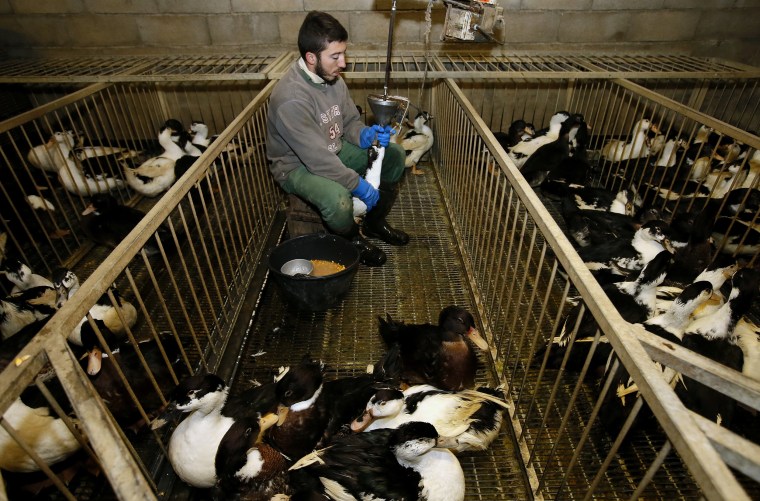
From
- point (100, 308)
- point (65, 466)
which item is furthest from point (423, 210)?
point (65, 466)

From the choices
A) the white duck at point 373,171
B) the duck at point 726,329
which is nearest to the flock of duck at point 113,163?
the white duck at point 373,171

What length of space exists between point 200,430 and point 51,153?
14.8 feet

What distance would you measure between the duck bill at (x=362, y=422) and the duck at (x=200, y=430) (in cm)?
42

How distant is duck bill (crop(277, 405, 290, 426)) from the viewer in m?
2.07

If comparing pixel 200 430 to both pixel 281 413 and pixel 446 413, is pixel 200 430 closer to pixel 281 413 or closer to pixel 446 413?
pixel 281 413

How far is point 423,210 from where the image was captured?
14.5 feet

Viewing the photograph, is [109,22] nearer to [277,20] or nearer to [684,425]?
[277,20]

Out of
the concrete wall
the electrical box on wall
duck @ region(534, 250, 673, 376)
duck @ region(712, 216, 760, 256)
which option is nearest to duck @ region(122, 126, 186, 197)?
the concrete wall

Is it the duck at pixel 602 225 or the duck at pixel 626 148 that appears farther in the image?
the duck at pixel 626 148

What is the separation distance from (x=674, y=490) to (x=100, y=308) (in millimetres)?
3544

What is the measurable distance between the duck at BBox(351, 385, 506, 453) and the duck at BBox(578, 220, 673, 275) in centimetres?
178

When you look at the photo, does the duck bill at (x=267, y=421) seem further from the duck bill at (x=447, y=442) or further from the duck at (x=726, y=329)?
the duck at (x=726, y=329)

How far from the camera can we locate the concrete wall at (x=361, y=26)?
516 centimetres

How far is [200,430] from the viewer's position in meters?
1.93
